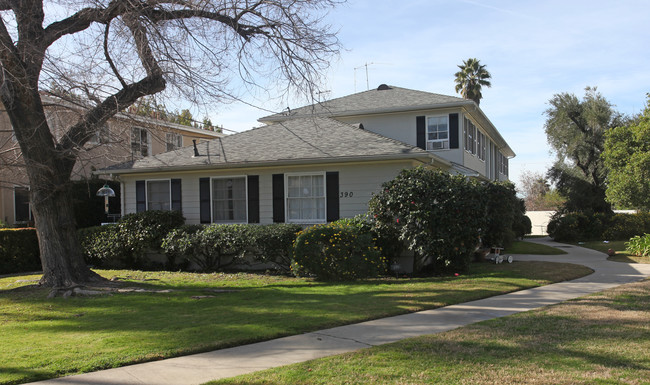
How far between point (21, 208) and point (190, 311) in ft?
59.2

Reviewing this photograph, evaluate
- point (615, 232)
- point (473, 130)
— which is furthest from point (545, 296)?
point (615, 232)

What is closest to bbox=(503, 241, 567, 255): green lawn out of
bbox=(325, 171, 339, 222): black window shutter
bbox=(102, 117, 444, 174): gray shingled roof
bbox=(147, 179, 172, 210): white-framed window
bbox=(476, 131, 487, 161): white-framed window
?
bbox=(476, 131, 487, 161): white-framed window

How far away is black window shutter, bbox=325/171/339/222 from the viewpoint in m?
15.1

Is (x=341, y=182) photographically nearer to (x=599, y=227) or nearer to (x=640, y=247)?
(x=640, y=247)

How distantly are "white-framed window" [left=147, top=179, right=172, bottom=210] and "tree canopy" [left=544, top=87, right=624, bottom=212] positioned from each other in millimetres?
24269

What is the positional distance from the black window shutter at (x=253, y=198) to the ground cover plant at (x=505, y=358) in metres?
9.98

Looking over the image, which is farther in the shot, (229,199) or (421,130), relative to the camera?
(421,130)

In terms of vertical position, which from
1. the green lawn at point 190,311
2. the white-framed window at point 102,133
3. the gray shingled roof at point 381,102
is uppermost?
the gray shingled roof at point 381,102

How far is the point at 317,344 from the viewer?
629 cm

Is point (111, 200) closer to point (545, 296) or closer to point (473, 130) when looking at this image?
point (473, 130)

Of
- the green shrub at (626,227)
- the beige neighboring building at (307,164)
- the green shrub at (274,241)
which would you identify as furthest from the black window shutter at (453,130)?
the green shrub at (626,227)

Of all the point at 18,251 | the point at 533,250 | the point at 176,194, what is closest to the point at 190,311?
the point at 176,194

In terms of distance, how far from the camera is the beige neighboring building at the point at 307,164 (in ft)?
49.1

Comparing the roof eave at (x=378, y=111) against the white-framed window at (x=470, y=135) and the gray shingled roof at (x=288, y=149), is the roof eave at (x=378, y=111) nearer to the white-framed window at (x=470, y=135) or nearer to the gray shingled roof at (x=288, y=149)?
the gray shingled roof at (x=288, y=149)
